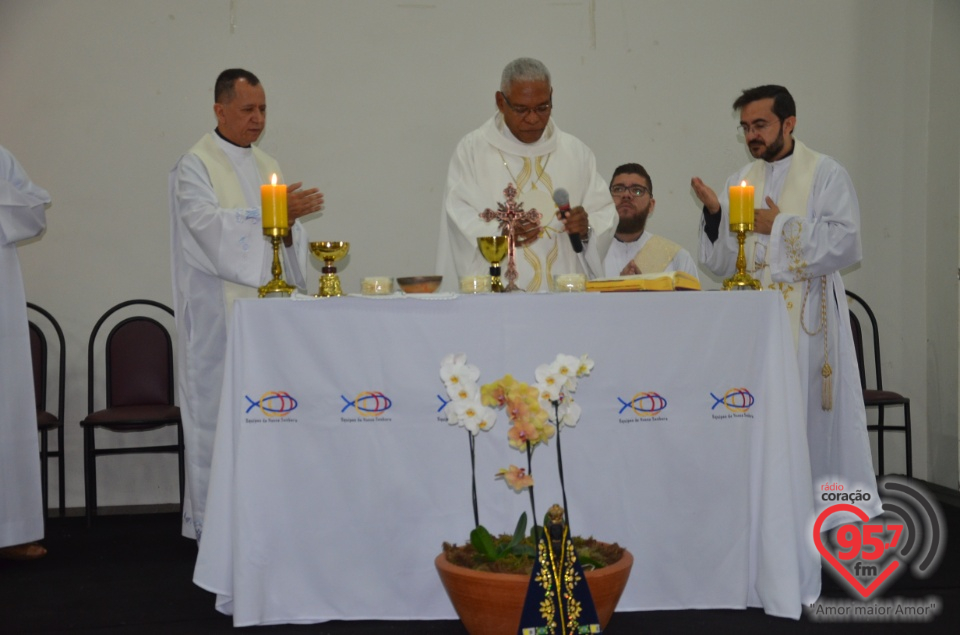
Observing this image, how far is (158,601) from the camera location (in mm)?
4055

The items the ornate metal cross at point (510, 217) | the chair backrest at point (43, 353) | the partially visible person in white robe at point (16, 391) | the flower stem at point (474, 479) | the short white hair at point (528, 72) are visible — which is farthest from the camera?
the chair backrest at point (43, 353)

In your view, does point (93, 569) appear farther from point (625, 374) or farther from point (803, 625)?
point (803, 625)

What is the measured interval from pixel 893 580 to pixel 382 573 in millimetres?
2119

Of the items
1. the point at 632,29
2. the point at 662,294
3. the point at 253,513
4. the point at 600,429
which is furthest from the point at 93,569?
the point at 632,29

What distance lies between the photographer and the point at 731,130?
6902 mm

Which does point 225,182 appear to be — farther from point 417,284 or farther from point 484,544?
point 484,544

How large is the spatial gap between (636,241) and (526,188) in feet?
5.28

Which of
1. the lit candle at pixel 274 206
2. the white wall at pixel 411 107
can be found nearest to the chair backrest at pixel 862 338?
the white wall at pixel 411 107

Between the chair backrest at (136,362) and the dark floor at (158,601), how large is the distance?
88 centimetres

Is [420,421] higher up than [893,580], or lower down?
higher up

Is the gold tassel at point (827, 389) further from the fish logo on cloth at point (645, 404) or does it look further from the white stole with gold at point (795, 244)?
the fish logo on cloth at point (645, 404)

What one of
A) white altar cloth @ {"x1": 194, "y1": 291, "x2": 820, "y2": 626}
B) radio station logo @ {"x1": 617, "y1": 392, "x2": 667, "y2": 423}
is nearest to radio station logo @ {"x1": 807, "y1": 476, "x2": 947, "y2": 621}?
white altar cloth @ {"x1": 194, "y1": 291, "x2": 820, "y2": 626}

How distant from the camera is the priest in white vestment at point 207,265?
4.94 m

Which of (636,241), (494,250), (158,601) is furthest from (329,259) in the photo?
(636,241)
